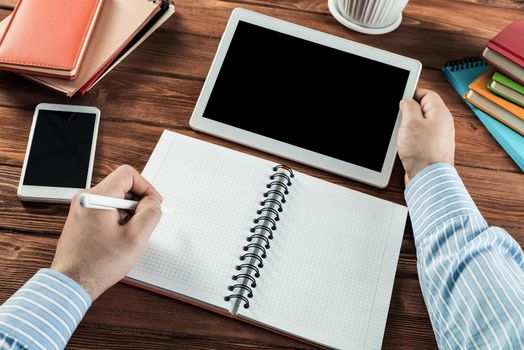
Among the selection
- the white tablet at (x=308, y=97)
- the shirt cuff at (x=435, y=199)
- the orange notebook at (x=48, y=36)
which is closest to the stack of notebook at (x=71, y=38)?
the orange notebook at (x=48, y=36)

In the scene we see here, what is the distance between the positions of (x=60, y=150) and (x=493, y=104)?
0.95 metres

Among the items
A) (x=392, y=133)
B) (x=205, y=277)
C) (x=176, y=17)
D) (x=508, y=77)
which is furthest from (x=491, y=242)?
(x=176, y=17)

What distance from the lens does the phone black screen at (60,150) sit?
3.41 ft

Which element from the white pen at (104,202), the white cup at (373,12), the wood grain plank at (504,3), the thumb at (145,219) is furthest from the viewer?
the wood grain plank at (504,3)

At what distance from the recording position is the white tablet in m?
1.12

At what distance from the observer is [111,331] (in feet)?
3.07

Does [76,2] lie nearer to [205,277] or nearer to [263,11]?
[263,11]

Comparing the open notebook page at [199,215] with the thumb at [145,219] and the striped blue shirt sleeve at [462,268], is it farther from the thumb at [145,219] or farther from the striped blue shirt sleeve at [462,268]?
the striped blue shirt sleeve at [462,268]

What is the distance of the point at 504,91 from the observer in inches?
46.6

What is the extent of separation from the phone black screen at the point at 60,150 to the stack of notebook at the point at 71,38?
0.20 ft

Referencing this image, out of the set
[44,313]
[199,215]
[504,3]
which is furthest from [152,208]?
[504,3]

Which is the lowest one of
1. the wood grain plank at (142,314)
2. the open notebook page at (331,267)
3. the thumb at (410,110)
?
the wood grain plank at (142,314)

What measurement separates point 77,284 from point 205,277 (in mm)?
226

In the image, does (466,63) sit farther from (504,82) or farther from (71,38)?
(71,38)
